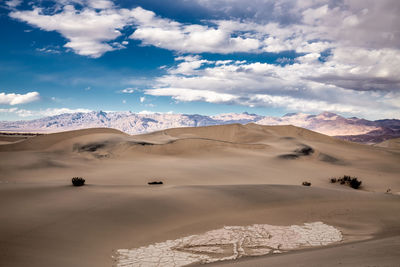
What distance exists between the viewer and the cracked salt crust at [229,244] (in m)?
6.15

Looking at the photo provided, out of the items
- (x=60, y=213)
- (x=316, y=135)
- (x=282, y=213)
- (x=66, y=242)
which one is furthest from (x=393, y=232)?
(x=316, y=135)

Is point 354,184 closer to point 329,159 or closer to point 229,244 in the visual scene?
point 329,159

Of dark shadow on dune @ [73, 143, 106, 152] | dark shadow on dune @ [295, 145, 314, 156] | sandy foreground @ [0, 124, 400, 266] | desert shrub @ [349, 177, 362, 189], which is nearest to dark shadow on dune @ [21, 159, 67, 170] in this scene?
sandy foreground @ [0, 124, 400, 266]

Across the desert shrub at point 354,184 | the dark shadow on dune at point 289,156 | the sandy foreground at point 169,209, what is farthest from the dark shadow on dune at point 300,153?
the desert shrub at point 354,184

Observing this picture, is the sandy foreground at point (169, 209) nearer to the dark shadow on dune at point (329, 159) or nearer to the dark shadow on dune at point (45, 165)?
the dark shadow on dune at point (45, 165)

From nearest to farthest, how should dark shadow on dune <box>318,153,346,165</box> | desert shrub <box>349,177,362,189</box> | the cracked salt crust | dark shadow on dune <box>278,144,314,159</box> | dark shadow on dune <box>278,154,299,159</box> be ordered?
the cracked salt crust < desert shrub <box>349,177,362,189</box> < dark shadow on dune <box>278,154,299,159</box> < dark shadow on dune <box>278,144,314,159</box> < dark shadow on dune <box>318,153,346,165</box>

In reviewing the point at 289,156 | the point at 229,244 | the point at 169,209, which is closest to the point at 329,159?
the point at 289,156

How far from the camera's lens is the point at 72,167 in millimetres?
19359

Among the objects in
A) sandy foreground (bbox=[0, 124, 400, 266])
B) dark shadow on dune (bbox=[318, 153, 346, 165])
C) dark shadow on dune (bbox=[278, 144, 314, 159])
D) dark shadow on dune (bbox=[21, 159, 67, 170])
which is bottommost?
sandy foreground (bbox=[0, 124, 400, 266])

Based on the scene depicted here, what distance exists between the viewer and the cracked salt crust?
6.15m

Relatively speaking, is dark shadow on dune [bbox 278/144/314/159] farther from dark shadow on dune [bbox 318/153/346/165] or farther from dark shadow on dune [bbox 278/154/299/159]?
dark shadow on dune [bbox 318/153/346/165]

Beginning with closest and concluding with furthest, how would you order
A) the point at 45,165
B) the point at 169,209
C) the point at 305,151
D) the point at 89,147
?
the point at 169,209 → the point at 45,165 → the point at 89,147 → the point at 305,151

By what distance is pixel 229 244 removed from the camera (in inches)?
273

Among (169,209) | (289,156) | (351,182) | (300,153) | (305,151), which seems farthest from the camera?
(305,151)
